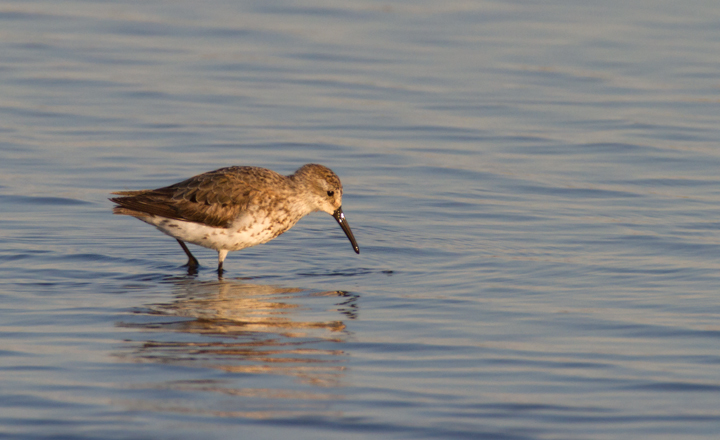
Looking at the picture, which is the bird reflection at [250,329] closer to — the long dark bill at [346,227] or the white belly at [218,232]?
the white belly at [218,232]

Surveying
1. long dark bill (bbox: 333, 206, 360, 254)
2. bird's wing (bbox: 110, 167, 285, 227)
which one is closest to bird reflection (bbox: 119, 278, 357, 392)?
bird's wing (bbox: 110, 167, 285, 227)

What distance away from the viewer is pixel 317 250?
1146cm

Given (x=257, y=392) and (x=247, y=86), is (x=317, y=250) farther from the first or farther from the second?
(x=247, y=86)

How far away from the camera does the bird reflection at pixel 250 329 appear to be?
7.64 m

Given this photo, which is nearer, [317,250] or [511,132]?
[317,250]

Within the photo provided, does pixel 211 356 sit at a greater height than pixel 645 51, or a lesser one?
lesser

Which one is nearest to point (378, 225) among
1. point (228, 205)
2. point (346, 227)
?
point (346, 227)

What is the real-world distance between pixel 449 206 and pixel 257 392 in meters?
6.29

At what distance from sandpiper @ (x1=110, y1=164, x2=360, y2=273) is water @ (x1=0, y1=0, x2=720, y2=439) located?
15.3 inches

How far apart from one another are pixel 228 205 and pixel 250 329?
2.39m

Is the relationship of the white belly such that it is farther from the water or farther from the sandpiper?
the water

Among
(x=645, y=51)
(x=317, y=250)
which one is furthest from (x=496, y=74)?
(x=317, y=250)

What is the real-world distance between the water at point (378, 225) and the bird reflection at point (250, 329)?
0.04 m

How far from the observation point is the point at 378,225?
40.4 feet
